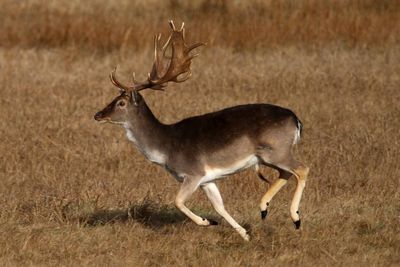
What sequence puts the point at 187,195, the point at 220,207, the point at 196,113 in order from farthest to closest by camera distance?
1. the point at 196,113
2. the point at 220,207
3. the point at 187,195

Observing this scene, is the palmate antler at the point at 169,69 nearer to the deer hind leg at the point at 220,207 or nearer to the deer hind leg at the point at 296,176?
the deer hind leg at the point at 220,207

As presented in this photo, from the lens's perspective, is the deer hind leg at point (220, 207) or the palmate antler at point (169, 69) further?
the palmate antler at point (169, 69)

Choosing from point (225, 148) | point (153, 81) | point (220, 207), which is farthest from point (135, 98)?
point (220, 207)

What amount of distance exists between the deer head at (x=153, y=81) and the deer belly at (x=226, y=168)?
942mm

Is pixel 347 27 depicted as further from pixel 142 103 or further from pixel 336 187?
pixel 142 103

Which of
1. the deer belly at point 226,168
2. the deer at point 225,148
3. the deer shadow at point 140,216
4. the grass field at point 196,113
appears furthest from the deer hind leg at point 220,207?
the deer shadow at point 140,216

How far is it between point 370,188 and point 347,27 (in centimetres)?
951

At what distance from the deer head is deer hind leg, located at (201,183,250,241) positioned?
0.93 metres

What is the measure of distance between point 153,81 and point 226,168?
1.17m

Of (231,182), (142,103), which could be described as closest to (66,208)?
(142,103)

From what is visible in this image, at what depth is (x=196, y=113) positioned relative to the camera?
48.5 ft

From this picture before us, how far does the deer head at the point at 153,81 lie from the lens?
9148 millimetres

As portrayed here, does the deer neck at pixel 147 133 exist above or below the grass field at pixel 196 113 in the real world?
above

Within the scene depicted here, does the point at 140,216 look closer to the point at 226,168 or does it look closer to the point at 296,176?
the point at 226,168
